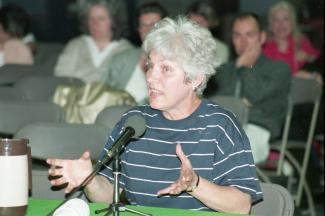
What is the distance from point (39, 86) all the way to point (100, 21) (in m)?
0.94

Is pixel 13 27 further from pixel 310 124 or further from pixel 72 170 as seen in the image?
pixel 72 170

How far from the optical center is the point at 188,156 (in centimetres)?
271

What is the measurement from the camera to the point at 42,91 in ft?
18.0

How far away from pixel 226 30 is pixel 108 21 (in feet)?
6.69

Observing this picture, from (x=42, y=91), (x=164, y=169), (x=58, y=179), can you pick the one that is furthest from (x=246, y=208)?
(x=42, y=91)

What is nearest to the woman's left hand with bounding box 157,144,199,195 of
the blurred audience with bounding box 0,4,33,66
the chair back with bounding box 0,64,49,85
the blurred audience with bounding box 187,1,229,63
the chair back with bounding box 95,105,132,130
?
the chair back with bounding box 95,105,132,130

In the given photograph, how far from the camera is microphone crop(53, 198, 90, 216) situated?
2201 mm

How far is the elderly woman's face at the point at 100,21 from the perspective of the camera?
6.18 meters

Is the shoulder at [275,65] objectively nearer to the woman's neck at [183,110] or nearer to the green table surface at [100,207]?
the woman's neck at [183,110]

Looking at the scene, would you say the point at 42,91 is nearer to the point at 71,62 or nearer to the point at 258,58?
the point at 71,62

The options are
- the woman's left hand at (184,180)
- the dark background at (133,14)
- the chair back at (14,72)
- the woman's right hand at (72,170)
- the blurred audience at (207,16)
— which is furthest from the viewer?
the dark background at (133,14)

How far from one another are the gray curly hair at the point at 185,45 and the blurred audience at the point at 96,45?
3.35 meters

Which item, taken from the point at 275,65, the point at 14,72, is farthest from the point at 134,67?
the point at 14,72

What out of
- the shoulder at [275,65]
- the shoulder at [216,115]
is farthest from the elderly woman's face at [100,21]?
the shoulder at [216,115]
